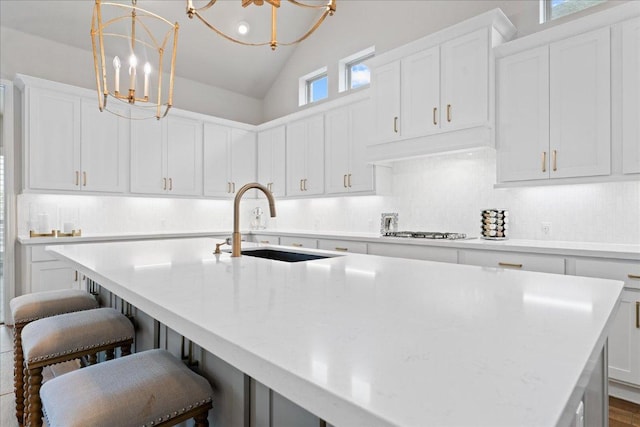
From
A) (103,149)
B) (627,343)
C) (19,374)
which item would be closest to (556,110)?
(627,343)

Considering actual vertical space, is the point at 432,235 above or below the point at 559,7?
below

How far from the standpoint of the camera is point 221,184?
530 cm

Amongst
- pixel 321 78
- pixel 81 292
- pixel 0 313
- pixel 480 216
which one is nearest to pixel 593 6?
pixel 480 216

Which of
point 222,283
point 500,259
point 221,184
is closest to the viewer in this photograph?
point 222,283

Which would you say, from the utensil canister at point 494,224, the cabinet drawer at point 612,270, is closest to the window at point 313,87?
the utensil canister at point 494,224

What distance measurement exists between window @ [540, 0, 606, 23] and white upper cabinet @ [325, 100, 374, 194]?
1801 millimetres

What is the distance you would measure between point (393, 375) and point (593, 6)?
12.4ft

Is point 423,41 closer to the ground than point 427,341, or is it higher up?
higher up

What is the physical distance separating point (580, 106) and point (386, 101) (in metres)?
1.68

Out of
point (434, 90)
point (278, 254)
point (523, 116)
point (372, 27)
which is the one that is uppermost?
point (372, 27)

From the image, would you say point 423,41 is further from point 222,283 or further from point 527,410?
point 527,410

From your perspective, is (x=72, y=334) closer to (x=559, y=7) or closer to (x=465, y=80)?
(x=465, y=80)

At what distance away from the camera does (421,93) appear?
350 cm

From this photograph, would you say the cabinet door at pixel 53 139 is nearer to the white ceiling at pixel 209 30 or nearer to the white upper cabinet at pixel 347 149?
the white ceiling at pixel 209 30
